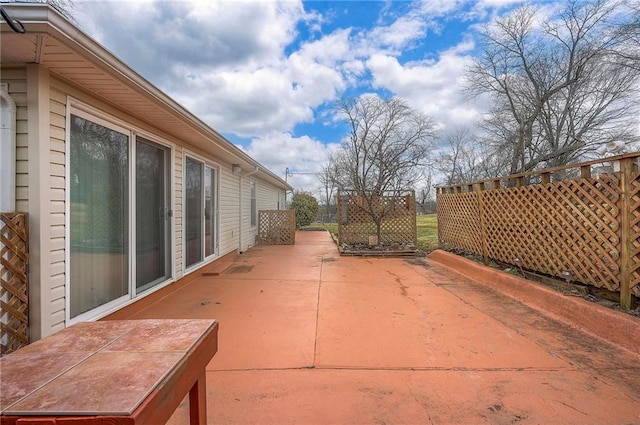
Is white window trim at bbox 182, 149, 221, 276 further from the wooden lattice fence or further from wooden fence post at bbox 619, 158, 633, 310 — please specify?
wooden fence post at bbox 619, 158, 633, 310

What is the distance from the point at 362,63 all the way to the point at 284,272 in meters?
6.44

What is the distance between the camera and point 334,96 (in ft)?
34.1

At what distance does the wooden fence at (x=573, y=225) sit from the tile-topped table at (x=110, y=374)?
381 centimetres

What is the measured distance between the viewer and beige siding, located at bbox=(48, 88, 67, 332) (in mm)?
2492

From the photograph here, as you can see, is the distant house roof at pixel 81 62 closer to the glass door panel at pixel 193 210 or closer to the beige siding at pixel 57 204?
the beige siding at pixel 57 204

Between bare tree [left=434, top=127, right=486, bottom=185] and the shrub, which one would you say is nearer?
the shrub

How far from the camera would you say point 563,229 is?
3832mm

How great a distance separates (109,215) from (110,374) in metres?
2.62

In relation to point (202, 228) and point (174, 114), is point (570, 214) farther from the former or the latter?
point (202, 228)

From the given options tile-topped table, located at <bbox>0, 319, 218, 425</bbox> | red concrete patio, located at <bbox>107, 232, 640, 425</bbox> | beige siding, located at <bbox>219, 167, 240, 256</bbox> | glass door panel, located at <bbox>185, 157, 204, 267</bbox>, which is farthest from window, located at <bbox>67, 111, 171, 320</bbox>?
beige siding, located at <bbox>219, 167, 240, 256</bbox>

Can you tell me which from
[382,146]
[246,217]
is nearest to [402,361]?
[246,217]

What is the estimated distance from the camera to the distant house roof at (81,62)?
1.89 m

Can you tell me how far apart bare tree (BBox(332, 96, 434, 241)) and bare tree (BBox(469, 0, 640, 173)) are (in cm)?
416

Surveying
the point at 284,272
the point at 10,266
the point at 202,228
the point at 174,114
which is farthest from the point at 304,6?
the point at 10,266
